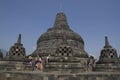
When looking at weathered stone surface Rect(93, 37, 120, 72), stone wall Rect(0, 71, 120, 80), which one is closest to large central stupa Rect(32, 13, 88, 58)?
weathered stone surface Rect(93, 37, 120, 72)

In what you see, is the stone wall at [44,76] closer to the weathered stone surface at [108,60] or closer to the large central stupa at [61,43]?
the weathered stone surface at [108,60]

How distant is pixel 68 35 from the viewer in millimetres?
26000

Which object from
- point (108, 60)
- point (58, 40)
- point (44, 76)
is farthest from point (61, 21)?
point (44, 76)

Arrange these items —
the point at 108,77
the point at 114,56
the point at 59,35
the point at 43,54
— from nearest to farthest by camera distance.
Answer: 1. the point at 108,77
2. the point at 114,56
3. the point at 43,54
4. the point at 59,35

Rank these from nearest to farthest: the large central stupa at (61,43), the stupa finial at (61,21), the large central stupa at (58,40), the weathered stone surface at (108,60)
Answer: the weathered stone surface at (108,60), the large central stupa at (61,43), the large central stupa at (58,40), the stupa finial at (61,21)

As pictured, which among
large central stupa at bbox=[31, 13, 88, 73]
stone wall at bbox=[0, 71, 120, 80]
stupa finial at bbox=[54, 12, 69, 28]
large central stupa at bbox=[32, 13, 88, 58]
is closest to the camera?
stone wall at bbox=[0, 71, 120, 80]

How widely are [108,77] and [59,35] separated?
17143mm

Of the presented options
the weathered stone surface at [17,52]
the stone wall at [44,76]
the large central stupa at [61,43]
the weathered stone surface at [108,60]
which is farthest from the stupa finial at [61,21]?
the stone wall at [44,76]

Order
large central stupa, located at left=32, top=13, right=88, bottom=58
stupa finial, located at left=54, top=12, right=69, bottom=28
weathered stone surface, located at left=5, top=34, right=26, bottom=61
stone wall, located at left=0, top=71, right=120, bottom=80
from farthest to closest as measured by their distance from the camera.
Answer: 1. stupa finial, located at left=54, top=12, right=69, bottom=28
2. large central stupa, located at left=32, top=13, right=88, bottom=58
3. weathered stone surface, located at left=5, top=34, right=26, bottom=61
4. stone wall, located at left=0, top=71, right=120, bottom=80

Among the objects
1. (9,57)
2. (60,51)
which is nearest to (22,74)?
(60,51)

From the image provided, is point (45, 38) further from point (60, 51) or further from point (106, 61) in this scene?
point (106, 61)

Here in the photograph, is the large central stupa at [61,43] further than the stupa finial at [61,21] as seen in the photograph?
No

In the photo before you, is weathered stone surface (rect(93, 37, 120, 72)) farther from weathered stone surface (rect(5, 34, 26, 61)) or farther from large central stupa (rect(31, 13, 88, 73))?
weathered stone surface (rect(5, 34, 26, 61))

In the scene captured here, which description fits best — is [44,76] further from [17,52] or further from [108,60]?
[17,52]
